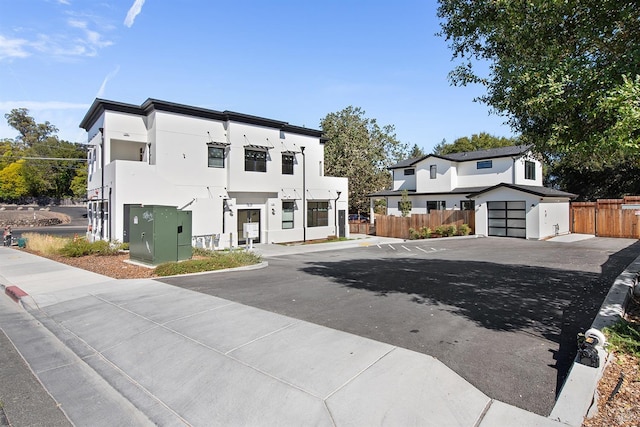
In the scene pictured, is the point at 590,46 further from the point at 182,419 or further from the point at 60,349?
the point at 60,349

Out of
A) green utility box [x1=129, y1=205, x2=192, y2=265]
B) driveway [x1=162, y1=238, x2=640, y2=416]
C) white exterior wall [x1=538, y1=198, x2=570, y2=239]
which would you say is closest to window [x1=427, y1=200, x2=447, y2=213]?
white exterior wall [x1=538, y1=198, x2=570, y2=239]

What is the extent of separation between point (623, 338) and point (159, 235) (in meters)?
12.0

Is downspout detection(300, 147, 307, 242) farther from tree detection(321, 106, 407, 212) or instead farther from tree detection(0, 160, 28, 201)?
tree detection(0, 160, 28, 201)

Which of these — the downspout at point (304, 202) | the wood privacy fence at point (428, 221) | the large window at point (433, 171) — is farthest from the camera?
the large window at point (433, 171)

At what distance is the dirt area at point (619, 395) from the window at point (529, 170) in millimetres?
27673

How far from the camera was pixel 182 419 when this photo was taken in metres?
3.80

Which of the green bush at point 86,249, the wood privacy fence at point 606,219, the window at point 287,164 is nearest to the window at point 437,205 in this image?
the wood privacy fence at point 606,219

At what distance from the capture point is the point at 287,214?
918 inches

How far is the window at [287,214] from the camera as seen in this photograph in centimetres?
2312

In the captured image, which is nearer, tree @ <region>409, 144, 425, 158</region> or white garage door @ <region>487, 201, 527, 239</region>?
white garage door @ <region>487, 201, 527, 239</region>

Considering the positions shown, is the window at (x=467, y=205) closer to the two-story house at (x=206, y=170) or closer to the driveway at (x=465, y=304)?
the two-story house at (x=206, y=170)

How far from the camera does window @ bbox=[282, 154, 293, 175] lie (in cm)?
2325

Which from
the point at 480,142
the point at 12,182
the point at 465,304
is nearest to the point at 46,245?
the point at 465,304

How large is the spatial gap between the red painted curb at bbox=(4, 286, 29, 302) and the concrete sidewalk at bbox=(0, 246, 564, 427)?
1459 millimetres
